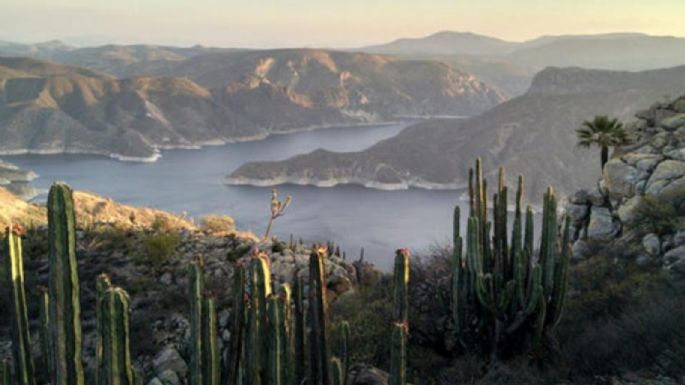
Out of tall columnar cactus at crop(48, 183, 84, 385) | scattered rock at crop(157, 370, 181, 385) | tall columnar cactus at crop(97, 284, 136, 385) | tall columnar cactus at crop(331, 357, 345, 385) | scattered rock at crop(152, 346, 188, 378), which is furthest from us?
scattered rock at crop(152, 346, 188, 378)

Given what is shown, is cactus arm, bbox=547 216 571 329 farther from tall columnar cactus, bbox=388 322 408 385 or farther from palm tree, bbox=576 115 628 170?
palm tree, bbox=576 115 628 170

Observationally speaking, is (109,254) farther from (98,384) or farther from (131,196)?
(131,196)

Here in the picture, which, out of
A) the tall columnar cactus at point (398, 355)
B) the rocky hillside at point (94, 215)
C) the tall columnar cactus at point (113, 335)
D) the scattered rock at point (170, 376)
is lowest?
the scattered rock at point (170, 376)

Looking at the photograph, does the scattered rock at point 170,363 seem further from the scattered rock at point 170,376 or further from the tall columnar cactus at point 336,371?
the tall columnar cactus at point 336,371

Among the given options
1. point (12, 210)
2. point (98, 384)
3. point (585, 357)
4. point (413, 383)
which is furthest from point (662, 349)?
point (12, 210)

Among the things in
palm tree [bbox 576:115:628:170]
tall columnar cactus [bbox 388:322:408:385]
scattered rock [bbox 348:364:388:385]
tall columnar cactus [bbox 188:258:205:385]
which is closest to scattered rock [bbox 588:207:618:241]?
palm tree [bbox 576:115:628:170]

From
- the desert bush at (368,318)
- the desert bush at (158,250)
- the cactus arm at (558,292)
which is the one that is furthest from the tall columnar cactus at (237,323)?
the desert bush at (158,250)
